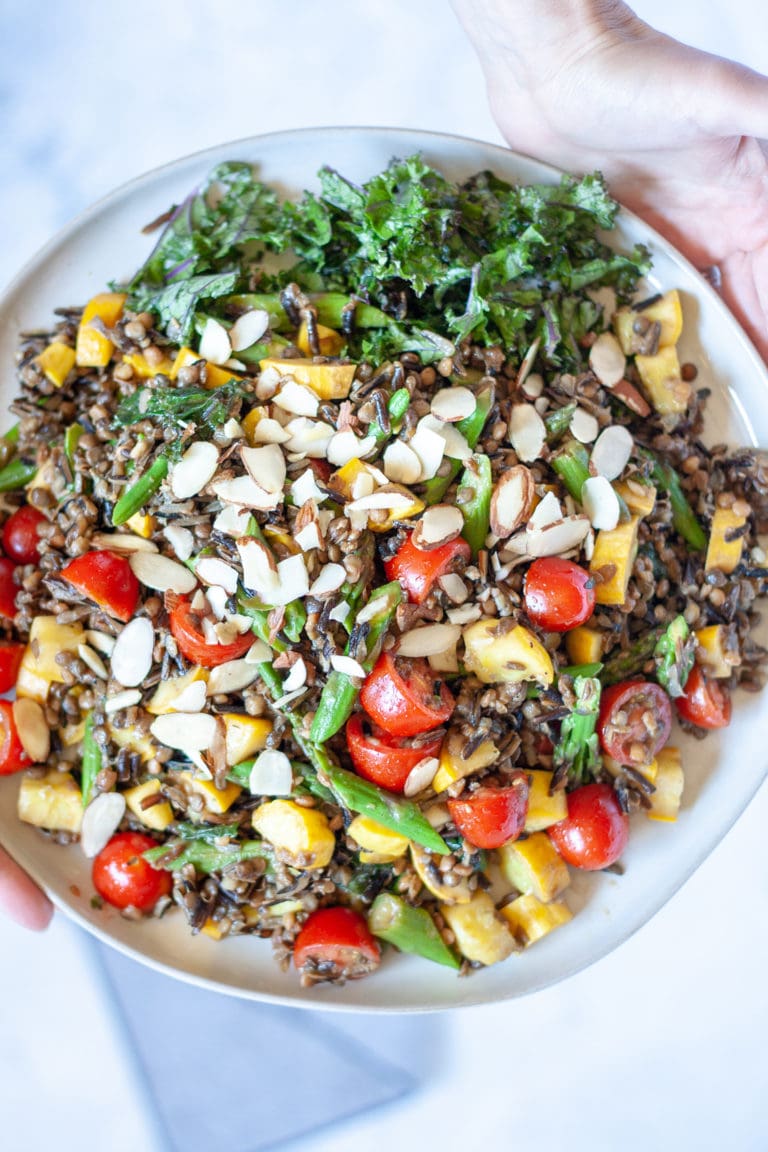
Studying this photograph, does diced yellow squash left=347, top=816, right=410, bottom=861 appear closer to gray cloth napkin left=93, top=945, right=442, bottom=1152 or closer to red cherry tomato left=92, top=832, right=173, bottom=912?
red cherry tomato left=92, top=832, right=173, bottom=912

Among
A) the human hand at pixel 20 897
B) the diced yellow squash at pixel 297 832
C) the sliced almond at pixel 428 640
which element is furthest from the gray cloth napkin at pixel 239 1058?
the sliced almond at pixel 428 640

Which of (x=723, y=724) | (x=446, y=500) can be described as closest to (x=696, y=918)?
(x=723, y=724)

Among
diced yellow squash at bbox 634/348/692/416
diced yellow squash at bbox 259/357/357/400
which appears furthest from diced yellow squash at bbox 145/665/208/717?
diced yellow squash at bbox 634/348/692/416

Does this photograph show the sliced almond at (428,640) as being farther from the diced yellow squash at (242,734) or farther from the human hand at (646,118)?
the human hand at (646,118)

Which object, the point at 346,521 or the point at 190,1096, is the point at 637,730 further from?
the point at 190,1096

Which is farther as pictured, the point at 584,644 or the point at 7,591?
the point at 7,591

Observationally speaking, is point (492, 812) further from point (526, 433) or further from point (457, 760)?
point (526, 433)

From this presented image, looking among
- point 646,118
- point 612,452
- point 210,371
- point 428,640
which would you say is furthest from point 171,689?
point 646,118
